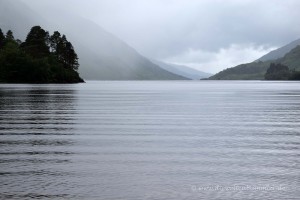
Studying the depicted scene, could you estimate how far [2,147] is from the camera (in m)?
24.6

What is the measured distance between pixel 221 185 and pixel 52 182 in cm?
608

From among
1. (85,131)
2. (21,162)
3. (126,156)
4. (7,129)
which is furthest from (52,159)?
(7,129)

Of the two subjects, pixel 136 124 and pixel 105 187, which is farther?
pixel 136 124

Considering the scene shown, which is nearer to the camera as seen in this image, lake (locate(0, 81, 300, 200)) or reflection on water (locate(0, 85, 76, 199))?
lake (locate(0, 81, 300, 200))

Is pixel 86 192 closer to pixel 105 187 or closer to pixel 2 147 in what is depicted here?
pixel 105 187

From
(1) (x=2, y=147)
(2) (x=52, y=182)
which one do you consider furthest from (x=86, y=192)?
(1) (x=2, y=147)

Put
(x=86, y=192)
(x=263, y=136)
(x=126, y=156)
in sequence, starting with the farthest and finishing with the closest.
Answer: (x=263, y=136) → (x=126, y=156) → (x=86, y=192)

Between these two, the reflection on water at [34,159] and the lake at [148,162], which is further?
the reflection on water at [34,159]

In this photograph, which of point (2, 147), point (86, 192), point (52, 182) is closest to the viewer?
point (86, 192)

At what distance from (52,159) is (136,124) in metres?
17.2

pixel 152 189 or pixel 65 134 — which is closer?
pixel 152 189

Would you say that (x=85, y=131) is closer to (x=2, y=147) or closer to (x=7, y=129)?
(x=7, y=129)

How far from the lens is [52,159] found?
69.3 feet

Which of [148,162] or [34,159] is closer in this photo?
[148,162]
